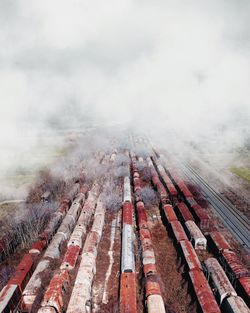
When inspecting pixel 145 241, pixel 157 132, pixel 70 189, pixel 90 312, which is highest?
pixel 157 132

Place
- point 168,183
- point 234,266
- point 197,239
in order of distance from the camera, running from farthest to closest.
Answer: point 168,183 → point 197,239 → point 234,266

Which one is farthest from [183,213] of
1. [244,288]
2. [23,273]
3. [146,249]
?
[23,273]

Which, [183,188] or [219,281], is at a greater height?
[183,188]

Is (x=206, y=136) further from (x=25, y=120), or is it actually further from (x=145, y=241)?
(x=145, y=241)

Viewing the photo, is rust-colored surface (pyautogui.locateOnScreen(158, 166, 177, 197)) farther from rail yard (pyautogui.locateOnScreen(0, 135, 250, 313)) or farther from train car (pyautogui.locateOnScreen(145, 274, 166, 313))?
train car (pyautogui.locateOnScreen(145, 274, 166, 313))

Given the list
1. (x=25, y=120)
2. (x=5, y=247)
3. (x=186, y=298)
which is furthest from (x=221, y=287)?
(x=25, y=120)

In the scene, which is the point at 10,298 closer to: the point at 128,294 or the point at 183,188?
the point at 128,294
